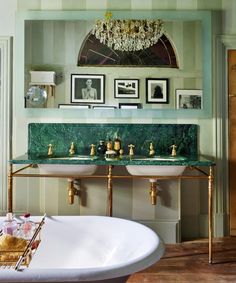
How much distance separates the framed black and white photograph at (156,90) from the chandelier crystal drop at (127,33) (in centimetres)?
37

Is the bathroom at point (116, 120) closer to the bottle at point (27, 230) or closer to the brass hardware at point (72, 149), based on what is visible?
the brass hardware at point (72, 149)

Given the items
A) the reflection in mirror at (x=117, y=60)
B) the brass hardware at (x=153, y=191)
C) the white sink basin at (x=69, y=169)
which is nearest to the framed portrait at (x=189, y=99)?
the reflection in mirror at (x=117, y=60)

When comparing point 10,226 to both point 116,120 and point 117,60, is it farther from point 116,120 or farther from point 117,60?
point 117,60

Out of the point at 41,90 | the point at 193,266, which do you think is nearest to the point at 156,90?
the point at 41,90

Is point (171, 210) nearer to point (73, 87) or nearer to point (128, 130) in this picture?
point (128, 130)

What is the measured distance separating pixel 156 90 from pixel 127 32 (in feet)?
2.15

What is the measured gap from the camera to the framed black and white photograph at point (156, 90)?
3.20m

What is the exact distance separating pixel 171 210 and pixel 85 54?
1.75 metres

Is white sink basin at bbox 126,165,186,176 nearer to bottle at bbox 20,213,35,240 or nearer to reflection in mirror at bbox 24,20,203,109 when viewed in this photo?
reflection in mirror at bbox 24,20,203,109

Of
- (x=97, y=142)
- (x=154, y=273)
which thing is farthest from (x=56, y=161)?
(x=154, y=273)

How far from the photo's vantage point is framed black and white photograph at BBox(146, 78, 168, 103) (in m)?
3.20

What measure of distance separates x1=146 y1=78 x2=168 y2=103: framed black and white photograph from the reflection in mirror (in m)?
0.01

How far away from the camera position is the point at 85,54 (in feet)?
10.6

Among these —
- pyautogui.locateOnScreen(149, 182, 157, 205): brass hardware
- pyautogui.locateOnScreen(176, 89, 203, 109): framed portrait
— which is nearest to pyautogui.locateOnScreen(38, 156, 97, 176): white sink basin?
pyautogui.locateOnScreen(149, 182, 157, 205): brass hardware
